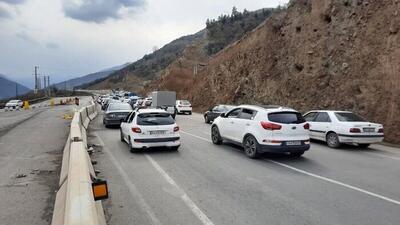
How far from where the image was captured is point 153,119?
541 inches

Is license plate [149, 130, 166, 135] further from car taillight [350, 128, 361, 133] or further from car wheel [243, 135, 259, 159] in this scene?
car taillight [350, 128, 361, 133]

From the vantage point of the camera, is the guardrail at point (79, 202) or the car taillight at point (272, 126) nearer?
the guardrail at point (79, 202)

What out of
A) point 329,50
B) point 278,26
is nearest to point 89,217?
point 329,50

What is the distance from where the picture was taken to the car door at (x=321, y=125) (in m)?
16.3

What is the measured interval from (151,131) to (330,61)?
17.8 m

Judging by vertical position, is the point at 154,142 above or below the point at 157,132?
below

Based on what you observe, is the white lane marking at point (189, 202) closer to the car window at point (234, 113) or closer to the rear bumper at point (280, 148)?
the rear bumper at point (280, 148)

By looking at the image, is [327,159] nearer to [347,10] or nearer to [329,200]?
[329,200]

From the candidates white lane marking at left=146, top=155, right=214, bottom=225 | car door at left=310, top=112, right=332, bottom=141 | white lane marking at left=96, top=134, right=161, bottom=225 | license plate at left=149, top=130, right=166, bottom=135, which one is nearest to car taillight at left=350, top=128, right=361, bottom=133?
car door at left=310, top=112, right=332, bottom=141

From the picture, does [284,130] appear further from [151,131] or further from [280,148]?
[151,131]

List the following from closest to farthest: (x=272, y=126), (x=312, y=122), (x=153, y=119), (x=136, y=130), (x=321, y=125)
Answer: (x=272, y=126) < (x=136, y=130) < (x=153, y=119) < (x=321, y=125) < (x=312, y=122)

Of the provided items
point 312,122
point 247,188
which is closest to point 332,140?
point 312,122

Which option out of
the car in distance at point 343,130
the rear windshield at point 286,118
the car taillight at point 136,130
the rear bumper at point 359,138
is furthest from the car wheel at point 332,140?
the car taillight at point 136,130

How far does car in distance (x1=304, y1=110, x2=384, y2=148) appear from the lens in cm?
1512
